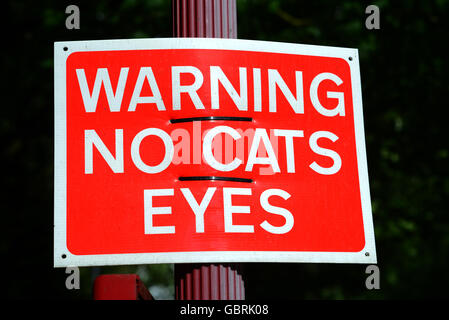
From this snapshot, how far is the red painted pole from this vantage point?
3.06 m

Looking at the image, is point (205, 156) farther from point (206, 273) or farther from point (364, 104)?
point (364, 104)

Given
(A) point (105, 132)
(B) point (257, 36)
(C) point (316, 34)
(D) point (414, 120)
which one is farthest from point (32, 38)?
(A) point (105, 132)

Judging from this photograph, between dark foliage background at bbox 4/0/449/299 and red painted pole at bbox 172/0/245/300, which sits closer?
red painted pole at bbox 172/0/245/300

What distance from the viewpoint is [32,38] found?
11.6 m

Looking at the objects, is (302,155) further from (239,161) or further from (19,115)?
(19,115)

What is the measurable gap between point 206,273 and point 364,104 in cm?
800

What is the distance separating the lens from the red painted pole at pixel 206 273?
3061mm

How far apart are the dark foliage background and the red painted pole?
646 centimetres

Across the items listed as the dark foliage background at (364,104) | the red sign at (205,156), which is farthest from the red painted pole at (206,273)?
the dark foliage background at (364,104)

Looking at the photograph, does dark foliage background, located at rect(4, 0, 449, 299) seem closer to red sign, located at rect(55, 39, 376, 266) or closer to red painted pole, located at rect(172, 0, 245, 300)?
red painted pole, located at rect(172, 0, 245, 300)

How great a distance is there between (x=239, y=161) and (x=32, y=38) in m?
9.24

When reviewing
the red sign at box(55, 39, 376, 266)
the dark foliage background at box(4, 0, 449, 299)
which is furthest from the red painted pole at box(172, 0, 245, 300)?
the dark foliage background at box(4, 0, 449, 299)
